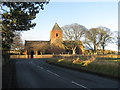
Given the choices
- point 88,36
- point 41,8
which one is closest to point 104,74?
point 41,8

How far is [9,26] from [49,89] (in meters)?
8.58

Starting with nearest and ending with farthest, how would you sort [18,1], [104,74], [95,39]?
[18,1] → [104,74] → [95,39]

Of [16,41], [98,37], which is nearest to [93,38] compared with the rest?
[98,37]

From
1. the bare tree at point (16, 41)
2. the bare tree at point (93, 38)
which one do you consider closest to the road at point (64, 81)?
the bare tree at point (16, 41)

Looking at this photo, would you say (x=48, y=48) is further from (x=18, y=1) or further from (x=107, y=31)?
(x=18, y=1)

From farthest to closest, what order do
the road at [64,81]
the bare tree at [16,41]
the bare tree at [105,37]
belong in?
the bare tree at [105,37]
the bare tree at [16,41]
the road at [64,81]

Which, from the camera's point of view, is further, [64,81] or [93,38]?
[93,38]

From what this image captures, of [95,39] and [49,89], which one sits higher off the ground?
[95,39]

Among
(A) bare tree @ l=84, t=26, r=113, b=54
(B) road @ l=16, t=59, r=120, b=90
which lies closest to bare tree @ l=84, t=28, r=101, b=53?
(A) bare tree @ l=84, t=26, r=113, b=54

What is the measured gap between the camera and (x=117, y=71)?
17.1m

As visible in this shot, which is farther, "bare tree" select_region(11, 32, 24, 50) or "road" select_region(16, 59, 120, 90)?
"bare tree" select_region(11, 32, 24, 50)

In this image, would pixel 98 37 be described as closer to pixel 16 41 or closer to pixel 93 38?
pixel 93 38

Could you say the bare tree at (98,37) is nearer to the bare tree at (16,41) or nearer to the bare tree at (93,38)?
the bare tree at (93,38)

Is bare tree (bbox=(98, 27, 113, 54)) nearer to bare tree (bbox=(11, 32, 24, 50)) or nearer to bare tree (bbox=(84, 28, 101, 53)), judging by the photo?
bare tree (bbox=(84, 28, 101, 53))
